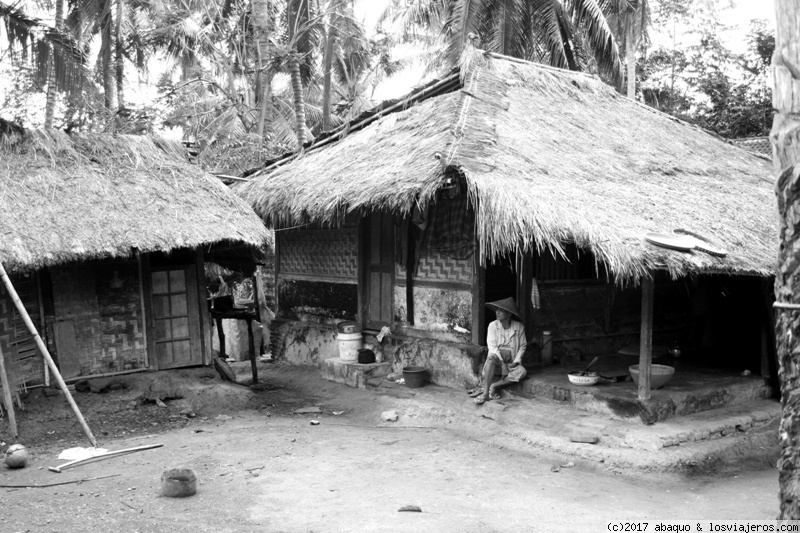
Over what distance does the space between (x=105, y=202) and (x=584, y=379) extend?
576 centimetres

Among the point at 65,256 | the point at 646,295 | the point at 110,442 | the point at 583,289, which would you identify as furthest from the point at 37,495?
the point at 583,289

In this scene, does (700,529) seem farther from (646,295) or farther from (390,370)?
(390,370)

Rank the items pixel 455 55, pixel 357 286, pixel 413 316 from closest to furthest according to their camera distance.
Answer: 1. pixel 413 316
2. pixel 357 286
3. pixel 455 55

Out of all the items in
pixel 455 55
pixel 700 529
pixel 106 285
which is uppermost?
pixel 455 55

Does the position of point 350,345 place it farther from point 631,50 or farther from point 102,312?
point 631,50

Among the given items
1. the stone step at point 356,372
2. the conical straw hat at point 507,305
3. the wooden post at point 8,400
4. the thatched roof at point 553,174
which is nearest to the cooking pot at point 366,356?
the stone step at point 356,372

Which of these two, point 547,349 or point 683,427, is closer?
point 683,427

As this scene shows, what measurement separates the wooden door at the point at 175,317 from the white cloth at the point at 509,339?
12.8 feet

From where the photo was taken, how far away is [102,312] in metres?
8.62

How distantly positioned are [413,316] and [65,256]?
13.7 ft

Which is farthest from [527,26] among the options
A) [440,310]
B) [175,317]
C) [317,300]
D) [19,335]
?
[19,335]

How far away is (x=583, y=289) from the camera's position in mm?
8977

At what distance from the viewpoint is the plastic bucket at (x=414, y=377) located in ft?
28.6

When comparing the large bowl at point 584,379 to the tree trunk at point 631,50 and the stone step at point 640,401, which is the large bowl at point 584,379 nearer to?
the stone step at point 640,401
